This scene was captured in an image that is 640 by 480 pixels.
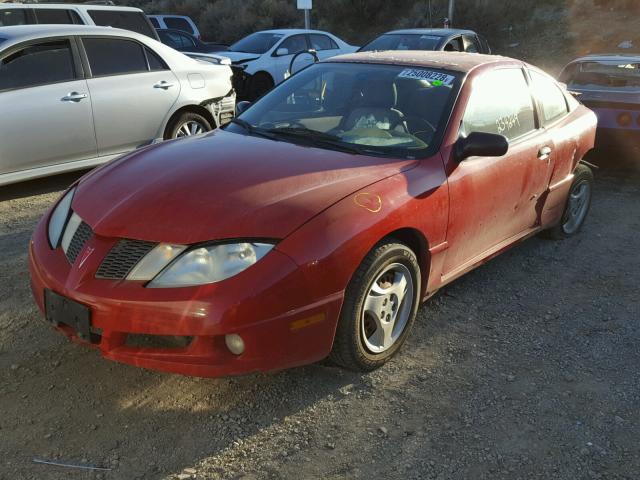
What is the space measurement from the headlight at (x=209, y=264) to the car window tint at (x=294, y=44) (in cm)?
1071

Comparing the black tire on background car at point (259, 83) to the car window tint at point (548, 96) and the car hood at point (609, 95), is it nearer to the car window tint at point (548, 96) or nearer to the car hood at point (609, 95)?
the car hood at point (609, 95)

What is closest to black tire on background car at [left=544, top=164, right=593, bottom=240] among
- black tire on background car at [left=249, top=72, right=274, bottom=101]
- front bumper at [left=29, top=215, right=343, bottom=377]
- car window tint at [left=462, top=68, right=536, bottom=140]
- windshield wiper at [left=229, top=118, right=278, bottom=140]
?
car window tint at [left=462, top=68, right=536, bottom=140]

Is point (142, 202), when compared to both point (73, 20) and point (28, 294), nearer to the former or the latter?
point (28, 294)

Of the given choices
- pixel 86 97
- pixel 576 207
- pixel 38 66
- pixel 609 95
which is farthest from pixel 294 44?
pixel 576 207

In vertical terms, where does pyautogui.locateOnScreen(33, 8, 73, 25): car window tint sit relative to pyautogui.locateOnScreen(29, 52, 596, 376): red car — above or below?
above

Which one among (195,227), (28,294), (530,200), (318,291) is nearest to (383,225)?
(318,291)

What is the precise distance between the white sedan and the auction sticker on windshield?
782 centimetres

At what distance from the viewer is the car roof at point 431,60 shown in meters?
3.90

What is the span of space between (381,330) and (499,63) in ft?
6.97

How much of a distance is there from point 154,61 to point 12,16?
286 centimetres

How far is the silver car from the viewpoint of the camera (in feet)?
17.9

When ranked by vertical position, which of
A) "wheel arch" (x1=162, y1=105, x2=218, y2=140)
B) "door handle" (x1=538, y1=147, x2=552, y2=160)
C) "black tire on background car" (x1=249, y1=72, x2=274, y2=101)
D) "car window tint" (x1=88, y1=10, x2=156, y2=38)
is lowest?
"black tire on background car" (x1=249, y1=72, x2=274, y2=101)

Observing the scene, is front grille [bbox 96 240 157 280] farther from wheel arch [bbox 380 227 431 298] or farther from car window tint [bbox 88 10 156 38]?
car window tint [bbox 88 10 156 38]

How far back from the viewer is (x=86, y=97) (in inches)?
229
